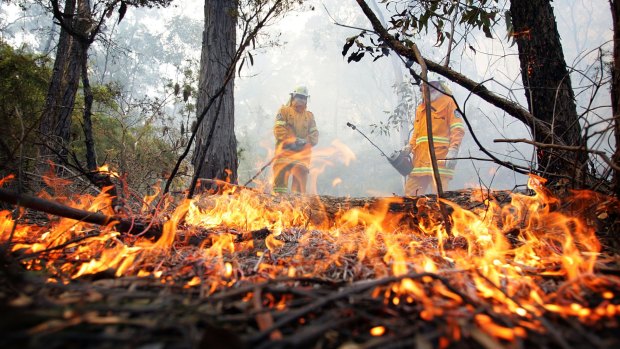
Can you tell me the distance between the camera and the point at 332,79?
54.6 metres

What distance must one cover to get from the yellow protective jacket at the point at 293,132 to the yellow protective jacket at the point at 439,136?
8.97 feet

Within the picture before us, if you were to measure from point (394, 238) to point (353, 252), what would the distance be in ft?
1.92

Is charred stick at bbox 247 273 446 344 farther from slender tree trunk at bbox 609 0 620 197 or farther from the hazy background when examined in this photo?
the hazy background

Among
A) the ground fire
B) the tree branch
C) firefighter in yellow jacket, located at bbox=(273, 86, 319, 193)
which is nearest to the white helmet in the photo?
firefighter in yellow jacket, located at bbox=(273, 86, 319, 193)

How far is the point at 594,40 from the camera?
142 feet

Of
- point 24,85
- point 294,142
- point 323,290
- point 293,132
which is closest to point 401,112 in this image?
point 293,132

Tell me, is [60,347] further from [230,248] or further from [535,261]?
[535,261]

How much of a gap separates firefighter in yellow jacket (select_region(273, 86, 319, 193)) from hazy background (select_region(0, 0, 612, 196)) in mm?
11917

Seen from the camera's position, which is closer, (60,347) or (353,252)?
(60,347)

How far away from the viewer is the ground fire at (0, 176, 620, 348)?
0.82m

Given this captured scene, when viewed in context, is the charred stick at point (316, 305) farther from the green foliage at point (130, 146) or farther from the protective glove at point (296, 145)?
the protective glove at point (296, 145)

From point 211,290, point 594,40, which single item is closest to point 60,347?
point 211,290

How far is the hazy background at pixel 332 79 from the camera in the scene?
1098 inches

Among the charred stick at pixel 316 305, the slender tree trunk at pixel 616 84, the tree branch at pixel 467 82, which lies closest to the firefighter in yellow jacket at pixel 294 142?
the tree branch at pixel 467 82
